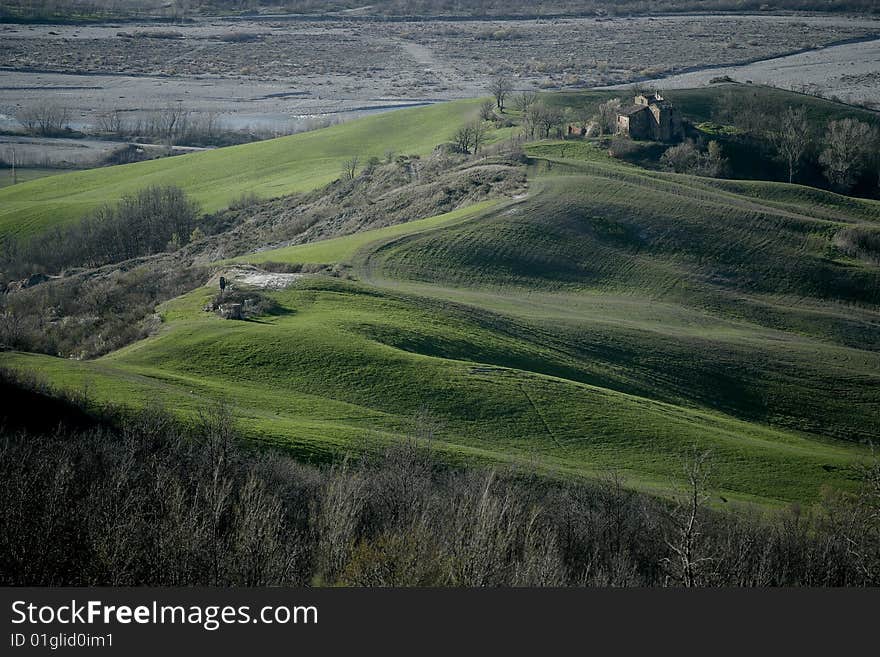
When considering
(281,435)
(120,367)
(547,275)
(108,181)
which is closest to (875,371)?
(547,275)

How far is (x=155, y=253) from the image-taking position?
10744 centimetres

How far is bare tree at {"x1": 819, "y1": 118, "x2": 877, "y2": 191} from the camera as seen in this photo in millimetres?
123825

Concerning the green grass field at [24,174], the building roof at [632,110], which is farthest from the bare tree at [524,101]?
the green grass field at [24,174]

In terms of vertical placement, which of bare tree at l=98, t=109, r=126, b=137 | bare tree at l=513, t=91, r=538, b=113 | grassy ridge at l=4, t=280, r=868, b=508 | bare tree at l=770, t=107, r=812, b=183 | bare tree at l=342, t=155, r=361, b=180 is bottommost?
grassy ridge at l=4, t=280, r=868, b=508

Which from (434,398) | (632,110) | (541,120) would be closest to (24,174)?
(541,120)

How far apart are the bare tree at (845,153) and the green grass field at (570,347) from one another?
25.6 metres

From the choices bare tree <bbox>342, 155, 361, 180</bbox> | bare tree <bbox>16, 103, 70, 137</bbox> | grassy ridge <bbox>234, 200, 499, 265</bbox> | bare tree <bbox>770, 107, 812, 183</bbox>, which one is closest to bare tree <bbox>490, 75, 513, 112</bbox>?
bare tree <bbox>342, 155, 361, 180</bbox>

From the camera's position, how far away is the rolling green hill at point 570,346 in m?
50.9

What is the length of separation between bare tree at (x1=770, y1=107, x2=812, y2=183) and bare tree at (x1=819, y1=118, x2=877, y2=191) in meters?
3.06

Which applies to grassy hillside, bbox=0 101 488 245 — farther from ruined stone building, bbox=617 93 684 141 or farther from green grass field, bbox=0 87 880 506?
green grass field, bbox=0 87 880 506

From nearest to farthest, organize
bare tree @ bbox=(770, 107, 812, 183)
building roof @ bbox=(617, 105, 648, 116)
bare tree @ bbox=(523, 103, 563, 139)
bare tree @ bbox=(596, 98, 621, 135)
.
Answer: building roof @ bbox=(617, 105, 648, 116) → bare tree @ bbox=(596, 98, 621, 135) → bare tree @ bbox=(770, 107, 812, 183) → bare tree @ bbox=(523, 103, 563, 139)

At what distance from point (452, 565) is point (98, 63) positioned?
182353 mm

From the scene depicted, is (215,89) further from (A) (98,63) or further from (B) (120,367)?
(B) (120,367)

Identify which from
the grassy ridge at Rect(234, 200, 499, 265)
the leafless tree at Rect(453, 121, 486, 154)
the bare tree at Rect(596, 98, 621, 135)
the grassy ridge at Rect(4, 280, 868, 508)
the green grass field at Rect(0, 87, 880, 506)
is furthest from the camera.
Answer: the leafless tree at Rect(453, 121, 486, 154)
